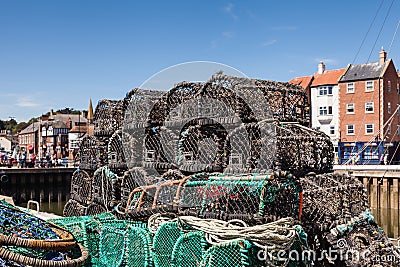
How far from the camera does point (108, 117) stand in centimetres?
660

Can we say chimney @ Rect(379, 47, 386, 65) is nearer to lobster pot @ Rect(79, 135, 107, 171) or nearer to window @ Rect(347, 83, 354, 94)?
window @ Rect(347, 83, 354, 94)

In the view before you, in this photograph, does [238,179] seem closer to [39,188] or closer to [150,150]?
[150,150]

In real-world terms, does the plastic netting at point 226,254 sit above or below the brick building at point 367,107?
below

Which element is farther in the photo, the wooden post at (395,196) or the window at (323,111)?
the window at (323,111)

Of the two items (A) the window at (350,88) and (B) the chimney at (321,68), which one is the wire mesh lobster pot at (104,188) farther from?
(B) the chimney at (321,68)

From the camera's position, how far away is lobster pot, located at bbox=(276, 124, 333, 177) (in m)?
4.67

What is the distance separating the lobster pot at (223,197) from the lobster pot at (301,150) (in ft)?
2.54

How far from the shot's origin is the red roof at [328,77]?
2476 centimetres

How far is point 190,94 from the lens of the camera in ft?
17.6

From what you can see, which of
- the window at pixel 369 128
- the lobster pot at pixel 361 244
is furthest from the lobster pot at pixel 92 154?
the window at pixel 369 128

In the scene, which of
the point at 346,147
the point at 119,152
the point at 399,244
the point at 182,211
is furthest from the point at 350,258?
the point at 346,147

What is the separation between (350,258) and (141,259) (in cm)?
186

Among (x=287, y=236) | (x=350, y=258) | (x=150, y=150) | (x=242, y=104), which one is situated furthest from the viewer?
(x=150, y=150)

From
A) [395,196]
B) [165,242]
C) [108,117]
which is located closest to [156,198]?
[165,242]
